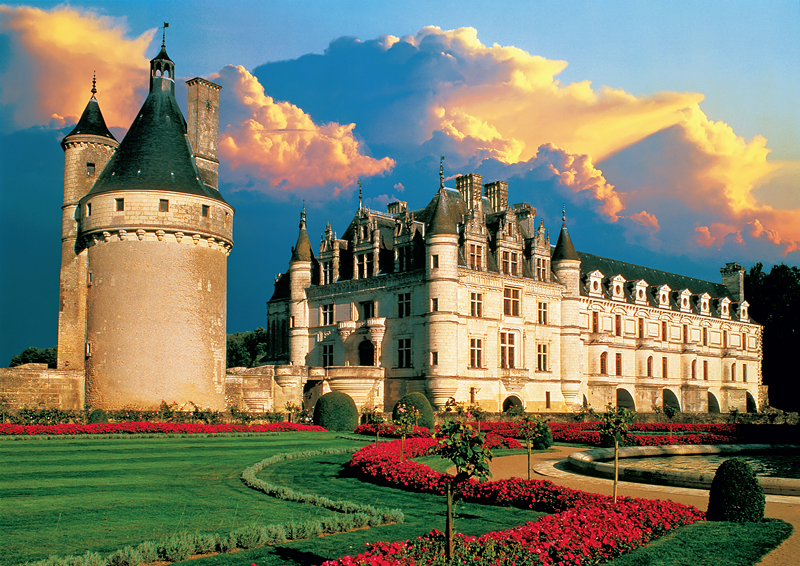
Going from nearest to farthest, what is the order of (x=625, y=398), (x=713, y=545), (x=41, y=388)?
(x=713, y=545), (x=41, y=388), (x=625, y=398)

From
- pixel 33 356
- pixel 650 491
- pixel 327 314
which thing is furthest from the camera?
pixel 33 356

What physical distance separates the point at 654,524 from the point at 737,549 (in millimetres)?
1553

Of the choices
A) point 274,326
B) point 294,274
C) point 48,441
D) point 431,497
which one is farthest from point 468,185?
point 431,497

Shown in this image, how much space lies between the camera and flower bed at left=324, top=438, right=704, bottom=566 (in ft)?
32.5

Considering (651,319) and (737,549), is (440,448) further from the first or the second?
(651,319)

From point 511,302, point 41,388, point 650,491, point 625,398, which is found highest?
point 511,302

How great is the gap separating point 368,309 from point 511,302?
9684mm

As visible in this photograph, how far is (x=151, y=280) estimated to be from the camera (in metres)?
35.2

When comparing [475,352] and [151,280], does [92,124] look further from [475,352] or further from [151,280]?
[475,352]

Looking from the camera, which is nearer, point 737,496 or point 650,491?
point 737,496

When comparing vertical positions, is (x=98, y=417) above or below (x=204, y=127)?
below

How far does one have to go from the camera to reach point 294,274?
177 feet

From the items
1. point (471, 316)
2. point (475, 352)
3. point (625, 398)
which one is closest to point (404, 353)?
point (475, 352)

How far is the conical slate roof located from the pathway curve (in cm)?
2836
